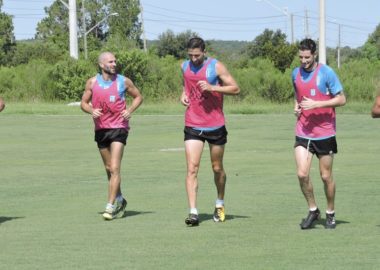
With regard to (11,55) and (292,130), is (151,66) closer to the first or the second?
(292,130)

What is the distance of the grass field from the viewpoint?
9852 mm

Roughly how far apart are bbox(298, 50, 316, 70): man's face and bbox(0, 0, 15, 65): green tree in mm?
92997

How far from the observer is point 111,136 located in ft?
44.5

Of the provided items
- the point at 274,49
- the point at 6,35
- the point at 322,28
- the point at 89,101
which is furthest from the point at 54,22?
the point at 89,101

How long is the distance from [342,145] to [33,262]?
18651 millimetres

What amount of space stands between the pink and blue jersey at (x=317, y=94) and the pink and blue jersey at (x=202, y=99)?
102cm

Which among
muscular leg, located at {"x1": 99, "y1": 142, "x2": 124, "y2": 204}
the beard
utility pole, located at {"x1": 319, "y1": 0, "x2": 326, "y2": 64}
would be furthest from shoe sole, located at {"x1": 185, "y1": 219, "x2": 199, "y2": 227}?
utility pole, located at {"x1": 319, "y1": 0, "x2": 326, "y2": 64}

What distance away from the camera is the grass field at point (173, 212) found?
32.3ft

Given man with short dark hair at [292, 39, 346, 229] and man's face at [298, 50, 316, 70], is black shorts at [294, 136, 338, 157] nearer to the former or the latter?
man with short dark hair at [292, 39, 346, 229]

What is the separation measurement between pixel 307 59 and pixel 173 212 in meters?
3.04

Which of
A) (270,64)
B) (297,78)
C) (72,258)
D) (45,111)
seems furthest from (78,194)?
(270,64)

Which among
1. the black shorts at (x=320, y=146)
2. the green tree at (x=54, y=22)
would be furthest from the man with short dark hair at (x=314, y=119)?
the green tree at (x=54, y=22)

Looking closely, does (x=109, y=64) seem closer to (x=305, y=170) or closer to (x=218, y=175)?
(x=218, y=175)

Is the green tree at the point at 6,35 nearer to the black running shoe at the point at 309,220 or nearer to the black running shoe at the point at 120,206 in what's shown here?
the black running shoe at the point at 120,206
